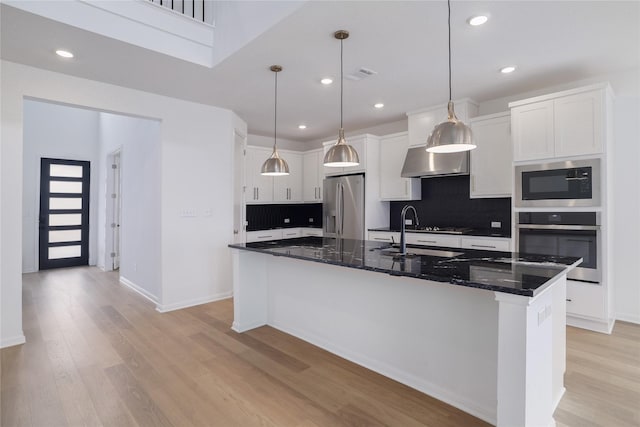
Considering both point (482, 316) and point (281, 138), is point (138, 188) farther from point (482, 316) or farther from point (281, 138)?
point (482, 316)

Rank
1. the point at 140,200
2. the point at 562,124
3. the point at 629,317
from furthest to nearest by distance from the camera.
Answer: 1. the point at 140,200
2. the point at 629,317
3. the point at 562,124

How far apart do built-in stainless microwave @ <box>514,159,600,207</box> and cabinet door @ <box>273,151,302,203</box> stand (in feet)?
12.7

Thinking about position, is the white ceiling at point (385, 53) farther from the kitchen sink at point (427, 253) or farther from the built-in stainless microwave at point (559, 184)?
the kitchen sink at point (427, 253)

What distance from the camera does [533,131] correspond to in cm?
365

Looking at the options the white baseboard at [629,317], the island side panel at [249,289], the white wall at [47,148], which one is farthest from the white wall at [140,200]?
the white baseboard at [629,317]

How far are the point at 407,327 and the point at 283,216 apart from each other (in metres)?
4.81

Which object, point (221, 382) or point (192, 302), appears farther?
point (192, 302)

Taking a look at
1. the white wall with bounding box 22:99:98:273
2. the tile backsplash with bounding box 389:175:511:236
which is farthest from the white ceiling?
the white wall with bounding box 22:99:98:273

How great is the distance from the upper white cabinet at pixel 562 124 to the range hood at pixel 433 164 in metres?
0.64

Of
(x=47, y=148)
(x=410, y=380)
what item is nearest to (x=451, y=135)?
(x=410, y=380)

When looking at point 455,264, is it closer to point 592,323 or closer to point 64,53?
point 592,323

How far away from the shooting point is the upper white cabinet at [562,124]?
328 centimetres

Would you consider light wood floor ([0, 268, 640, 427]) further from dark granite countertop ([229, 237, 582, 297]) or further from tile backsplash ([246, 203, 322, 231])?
tile backsplash ([246, 203, 322, 231])

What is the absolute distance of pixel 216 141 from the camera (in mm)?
4645
